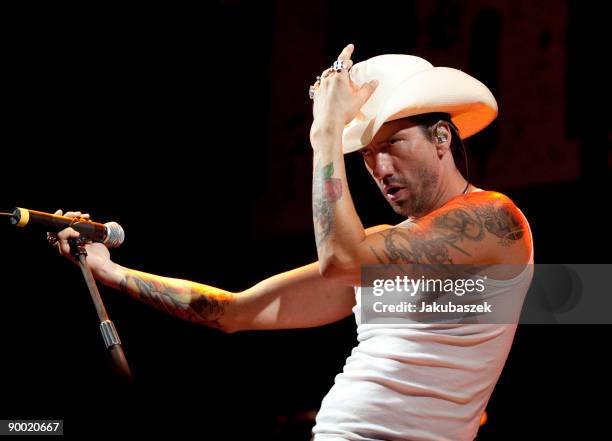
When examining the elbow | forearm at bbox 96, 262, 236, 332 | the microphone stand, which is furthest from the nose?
the microphone stand

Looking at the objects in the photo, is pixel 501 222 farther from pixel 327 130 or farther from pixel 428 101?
pixel 327 130

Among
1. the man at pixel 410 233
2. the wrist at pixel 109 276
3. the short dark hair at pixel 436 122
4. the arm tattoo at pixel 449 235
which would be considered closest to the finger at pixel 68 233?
the man at pixel 410 233

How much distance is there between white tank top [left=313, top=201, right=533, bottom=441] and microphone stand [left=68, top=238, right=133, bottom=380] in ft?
1.92

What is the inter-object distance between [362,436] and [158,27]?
3.93 metres

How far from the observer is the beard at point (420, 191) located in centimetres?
224

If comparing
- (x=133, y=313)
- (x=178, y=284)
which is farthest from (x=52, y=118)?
(x=178, y=284)

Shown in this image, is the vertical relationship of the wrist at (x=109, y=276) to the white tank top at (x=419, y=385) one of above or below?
above

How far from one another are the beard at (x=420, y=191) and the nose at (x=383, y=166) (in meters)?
0.03

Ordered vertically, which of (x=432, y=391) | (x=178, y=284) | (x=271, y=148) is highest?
(x=271, y=148)

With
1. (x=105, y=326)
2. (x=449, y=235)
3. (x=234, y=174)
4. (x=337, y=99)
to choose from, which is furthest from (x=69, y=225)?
(x=234, y=174)

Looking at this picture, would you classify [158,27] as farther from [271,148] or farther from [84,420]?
[84,420]

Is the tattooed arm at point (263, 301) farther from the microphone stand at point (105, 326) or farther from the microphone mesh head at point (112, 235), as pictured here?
the microphone stand at point (105, 326)

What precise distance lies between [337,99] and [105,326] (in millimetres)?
865

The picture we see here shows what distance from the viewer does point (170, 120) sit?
5363 millimetres
